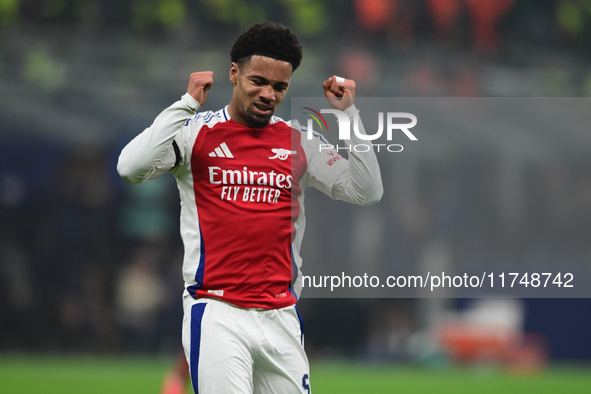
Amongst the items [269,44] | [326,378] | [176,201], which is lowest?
[326,378]

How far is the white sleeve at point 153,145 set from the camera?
3.54 m

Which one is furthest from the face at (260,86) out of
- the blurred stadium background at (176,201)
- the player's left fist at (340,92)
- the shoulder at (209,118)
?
the blurred stadium background at (176,201)

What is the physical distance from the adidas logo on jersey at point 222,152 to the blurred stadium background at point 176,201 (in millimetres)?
6353

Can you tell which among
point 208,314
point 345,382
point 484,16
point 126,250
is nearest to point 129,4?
point 126,250

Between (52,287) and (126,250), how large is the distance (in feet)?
3.66

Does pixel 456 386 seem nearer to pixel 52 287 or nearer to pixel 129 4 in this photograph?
pixel 52 287

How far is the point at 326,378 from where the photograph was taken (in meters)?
9.44

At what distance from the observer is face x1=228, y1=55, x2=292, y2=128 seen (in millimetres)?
3732

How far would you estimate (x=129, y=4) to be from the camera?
1480 centimetres

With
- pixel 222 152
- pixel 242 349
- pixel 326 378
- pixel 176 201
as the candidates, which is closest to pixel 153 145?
pixel 222 152

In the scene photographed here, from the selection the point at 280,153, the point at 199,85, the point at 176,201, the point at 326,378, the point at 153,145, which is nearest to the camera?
the point at 153,145

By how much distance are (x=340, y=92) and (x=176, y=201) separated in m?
8.99

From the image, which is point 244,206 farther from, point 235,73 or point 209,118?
point 235,73

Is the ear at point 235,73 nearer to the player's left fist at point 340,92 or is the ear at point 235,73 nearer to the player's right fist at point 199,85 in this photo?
the player's right fist at point 199,85
